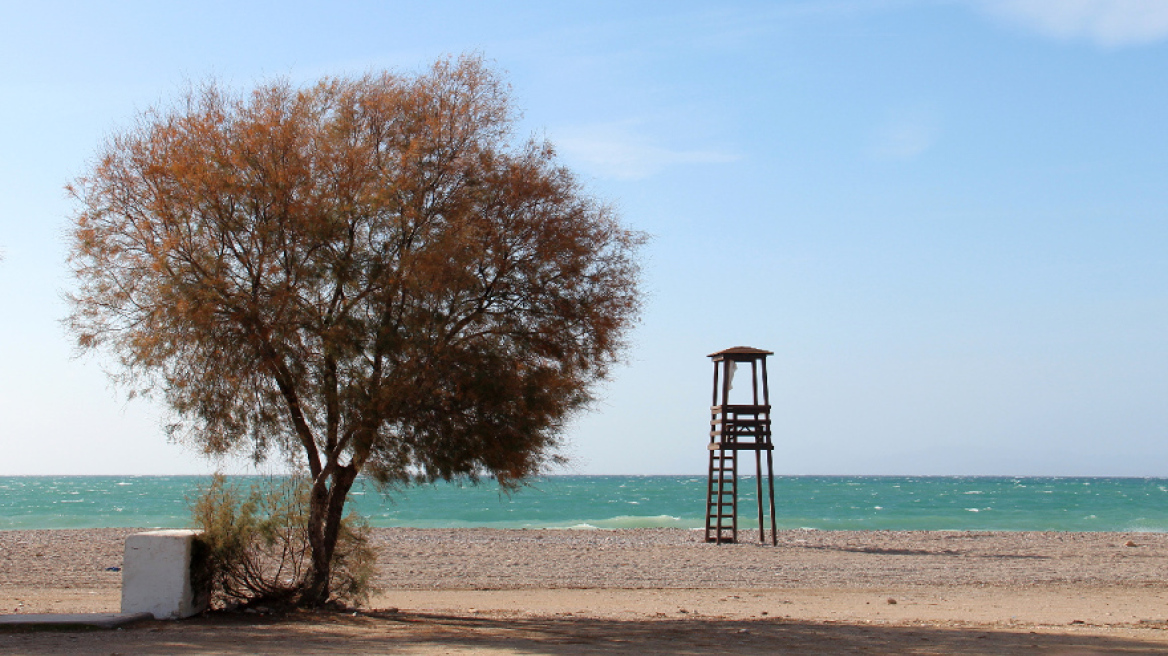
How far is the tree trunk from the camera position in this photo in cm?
1266

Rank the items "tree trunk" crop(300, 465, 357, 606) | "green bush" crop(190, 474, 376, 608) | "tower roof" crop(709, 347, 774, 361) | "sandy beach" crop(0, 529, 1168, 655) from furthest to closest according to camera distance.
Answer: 1. "tower roof" crop(709, 347, 774, 361)
2. "tree trunk" crop(300, 465, 357, 606)
3. "green bush" crop(190, 474, 376, 608)
4. "sandy beach" crop(0, 529, 1168, 655)

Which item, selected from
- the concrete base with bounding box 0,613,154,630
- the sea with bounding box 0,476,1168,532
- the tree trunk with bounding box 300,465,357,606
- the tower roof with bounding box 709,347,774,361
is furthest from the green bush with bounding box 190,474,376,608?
the sea with bounding box 0,476,1168,532

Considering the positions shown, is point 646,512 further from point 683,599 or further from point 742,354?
point 683,599

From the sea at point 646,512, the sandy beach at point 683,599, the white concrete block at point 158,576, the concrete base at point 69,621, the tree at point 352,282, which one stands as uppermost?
the tree at point 352,282

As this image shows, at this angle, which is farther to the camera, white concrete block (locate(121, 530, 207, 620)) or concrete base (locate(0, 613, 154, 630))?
white concrete block (locate(121, 530, 207, 620))

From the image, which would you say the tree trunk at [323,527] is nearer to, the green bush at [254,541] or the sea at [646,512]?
the green bush at [254,541]

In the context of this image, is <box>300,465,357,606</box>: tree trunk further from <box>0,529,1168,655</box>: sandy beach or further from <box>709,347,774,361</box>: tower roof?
<box>709,347,774,361</box>: tower roof

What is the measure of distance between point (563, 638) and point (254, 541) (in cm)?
411

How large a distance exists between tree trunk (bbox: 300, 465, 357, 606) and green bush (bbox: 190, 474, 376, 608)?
0.44ft

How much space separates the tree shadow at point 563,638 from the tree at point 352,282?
148cm

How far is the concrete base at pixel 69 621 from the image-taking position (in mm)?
11234

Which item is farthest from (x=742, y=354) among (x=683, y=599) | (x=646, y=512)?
(x=646, y=512)

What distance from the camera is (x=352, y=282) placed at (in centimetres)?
1169

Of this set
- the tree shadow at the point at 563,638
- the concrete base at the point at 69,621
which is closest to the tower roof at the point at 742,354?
the tree shadow at the point at 563,638
